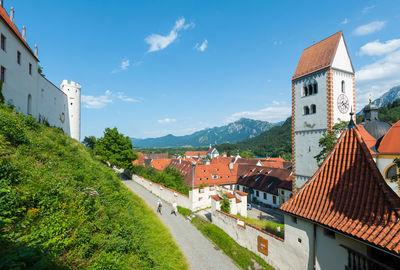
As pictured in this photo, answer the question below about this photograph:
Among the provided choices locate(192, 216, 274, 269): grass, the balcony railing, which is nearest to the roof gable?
the balcony railing

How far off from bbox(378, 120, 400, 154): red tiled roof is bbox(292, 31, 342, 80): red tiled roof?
8.70 m

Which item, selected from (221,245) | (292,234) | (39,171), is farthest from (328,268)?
(39,171)

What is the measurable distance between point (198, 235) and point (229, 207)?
153 inches

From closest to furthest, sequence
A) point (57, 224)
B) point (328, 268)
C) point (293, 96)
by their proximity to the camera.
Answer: point (57, 224)
point (328, 268)
point (293, 96)

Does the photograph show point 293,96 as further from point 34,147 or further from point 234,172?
point 234,172

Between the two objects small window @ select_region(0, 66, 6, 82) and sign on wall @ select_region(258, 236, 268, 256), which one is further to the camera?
small window @ select_region(0, 66, 6, 82)

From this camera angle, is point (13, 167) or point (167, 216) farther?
point (167, 216)

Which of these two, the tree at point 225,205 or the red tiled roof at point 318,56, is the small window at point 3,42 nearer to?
the tree at point 225,205

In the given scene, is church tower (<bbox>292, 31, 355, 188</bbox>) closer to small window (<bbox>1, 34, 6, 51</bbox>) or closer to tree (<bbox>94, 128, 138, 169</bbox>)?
small window (<bbox>1, 34, 6, 51</bbox>)

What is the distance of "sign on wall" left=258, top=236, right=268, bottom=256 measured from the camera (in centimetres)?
1067

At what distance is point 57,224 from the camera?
521 centimetres

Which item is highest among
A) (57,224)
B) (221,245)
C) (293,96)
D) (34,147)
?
(293,96)

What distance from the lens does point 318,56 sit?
17688 mm

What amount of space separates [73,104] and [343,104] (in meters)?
36.3
